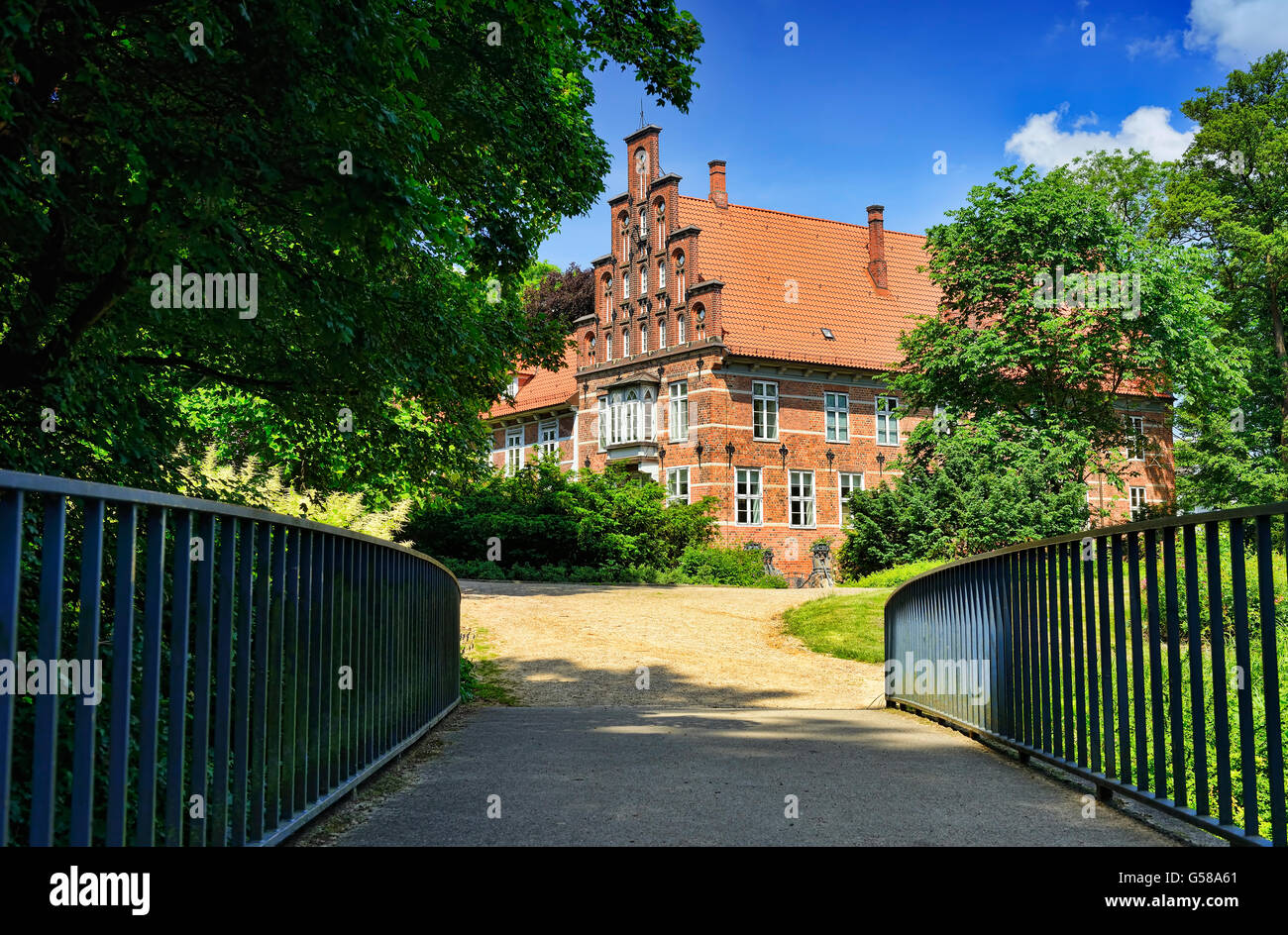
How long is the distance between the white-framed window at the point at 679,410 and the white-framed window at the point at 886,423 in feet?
25.3

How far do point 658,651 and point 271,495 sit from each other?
21.2ft

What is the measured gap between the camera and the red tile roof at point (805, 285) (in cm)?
3888

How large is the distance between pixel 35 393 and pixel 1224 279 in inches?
1556

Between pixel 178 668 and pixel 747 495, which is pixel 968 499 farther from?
pixel 178 668


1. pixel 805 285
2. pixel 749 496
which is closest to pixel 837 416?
pixel 749 496

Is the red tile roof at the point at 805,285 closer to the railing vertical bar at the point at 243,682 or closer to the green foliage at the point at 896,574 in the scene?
the green foliage at the point at 896,574

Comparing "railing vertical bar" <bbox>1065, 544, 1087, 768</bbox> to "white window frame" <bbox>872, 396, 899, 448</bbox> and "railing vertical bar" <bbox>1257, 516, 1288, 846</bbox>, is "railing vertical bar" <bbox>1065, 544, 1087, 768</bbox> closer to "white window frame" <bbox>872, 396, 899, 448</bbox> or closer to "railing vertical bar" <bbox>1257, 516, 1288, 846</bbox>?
"railing vertical bar" <bbox>1257, 516, 1288, 846</bbox>

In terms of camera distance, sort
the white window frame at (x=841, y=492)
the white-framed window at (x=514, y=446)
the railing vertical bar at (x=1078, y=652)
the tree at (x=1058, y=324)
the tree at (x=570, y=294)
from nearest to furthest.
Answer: the railing vertical bar at (x=1078, y=652) < the tree at (x=1058, y=324) < the white window frame at (x=841, y=492) < the white-framed window at (x=514, y=446) < the tree at (x=570, y=294)

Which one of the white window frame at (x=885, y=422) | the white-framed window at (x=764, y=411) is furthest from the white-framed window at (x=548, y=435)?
the white window frame at (x=885, y=422)

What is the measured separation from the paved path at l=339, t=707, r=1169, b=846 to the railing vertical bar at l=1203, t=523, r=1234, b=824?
20.1 inches

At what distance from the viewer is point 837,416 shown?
39.8 metres

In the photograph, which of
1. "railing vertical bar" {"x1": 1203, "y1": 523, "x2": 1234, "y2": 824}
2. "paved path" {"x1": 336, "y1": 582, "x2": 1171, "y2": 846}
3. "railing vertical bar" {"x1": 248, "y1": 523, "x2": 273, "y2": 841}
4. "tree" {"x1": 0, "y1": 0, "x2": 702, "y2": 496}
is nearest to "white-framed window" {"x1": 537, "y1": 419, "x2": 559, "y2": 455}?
"paved path" {"x1": 336, "y1": 582, "x2": 1171, "y2": 846}
